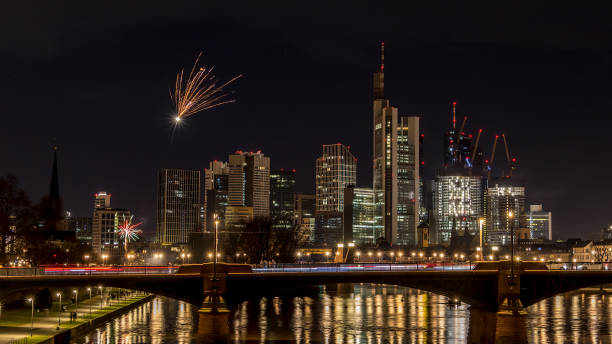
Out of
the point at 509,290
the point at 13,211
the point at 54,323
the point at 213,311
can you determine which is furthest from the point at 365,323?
the point at 13,211

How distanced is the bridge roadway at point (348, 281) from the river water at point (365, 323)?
3.32 metres

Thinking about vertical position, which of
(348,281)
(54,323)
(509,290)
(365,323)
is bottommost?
(365,323)

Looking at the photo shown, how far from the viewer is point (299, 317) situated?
375ft

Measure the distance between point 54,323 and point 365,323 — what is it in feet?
127

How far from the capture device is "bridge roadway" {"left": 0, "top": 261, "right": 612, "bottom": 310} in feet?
272

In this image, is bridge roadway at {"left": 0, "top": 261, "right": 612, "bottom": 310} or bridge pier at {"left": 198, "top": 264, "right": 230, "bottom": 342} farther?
bridge roadway at {"left": 0, "top": 261, "right": 612, "bottom": 310}

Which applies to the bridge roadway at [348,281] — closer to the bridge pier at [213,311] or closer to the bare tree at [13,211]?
the bridge pier at [213,311]

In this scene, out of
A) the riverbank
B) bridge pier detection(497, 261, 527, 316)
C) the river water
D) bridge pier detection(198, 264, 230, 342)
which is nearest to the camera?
bridge pier detection(198, 264, 230, 342)

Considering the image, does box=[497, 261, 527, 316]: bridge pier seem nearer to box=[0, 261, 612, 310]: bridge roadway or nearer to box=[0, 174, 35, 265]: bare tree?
box=[0, 261, 612, 310]: bridge roadway

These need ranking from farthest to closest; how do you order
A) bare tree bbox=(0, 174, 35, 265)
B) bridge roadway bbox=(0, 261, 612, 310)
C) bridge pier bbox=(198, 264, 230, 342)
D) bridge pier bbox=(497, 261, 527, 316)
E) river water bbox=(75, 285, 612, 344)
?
bare tree bbox=(0, 174, 35, 265)
river water bbox=(75, 285, 612, 344)
bridge pier bbox=(497, 261, 527, 316)
bridge roadway bbox=(0, 261, 612, 310)
bridge pier bbox=(198, 264, 230, 342)

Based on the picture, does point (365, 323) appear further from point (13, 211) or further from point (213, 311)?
point (13, 211)

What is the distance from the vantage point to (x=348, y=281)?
85.8 metres

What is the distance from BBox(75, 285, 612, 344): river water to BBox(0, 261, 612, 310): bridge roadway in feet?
10.9

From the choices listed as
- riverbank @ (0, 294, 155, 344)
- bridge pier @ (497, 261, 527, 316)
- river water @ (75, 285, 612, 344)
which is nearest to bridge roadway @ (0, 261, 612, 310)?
Result: bridge pier @ (497, 261, 527, 316)
